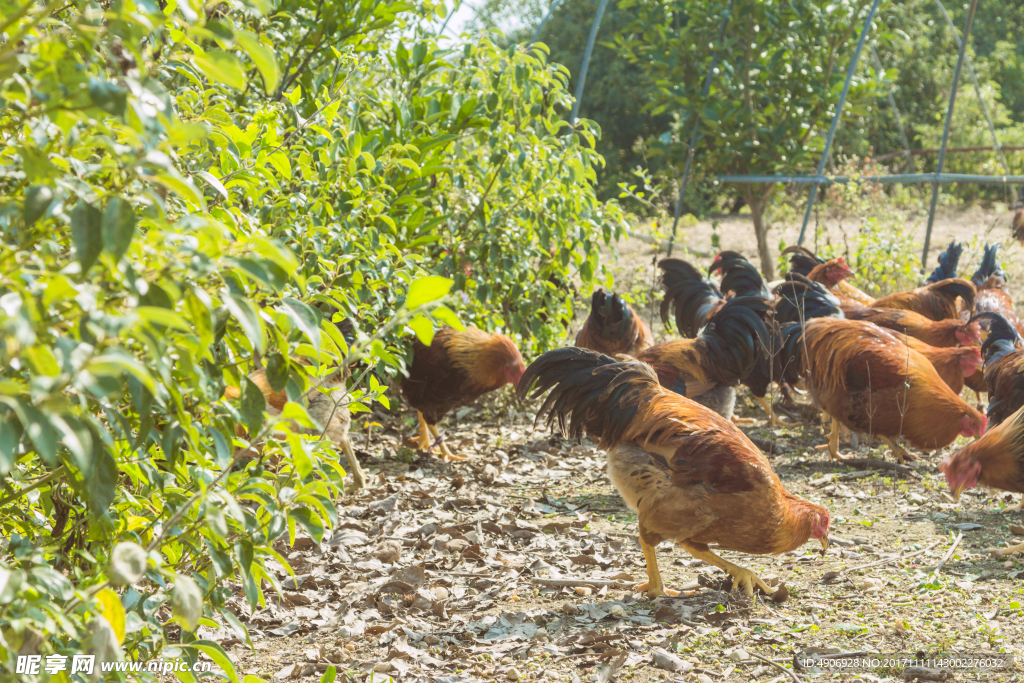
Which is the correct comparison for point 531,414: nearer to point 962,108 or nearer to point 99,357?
point 99,357

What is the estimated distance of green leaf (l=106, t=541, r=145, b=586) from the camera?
1.25 m

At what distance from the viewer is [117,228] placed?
111 centimetres

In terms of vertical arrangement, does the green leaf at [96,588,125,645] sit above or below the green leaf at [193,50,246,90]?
below

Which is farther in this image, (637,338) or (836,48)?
(836,48)

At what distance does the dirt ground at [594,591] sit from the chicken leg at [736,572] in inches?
3.0

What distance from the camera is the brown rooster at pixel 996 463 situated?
176 inches

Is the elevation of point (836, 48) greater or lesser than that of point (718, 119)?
greater

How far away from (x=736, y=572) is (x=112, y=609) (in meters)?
3.29

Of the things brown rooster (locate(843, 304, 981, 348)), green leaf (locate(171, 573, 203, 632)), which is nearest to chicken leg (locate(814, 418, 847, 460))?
brown rooster (locate(843, 304, 981, 348))

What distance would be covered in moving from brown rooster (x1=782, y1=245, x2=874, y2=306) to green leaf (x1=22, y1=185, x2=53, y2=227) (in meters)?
7.62

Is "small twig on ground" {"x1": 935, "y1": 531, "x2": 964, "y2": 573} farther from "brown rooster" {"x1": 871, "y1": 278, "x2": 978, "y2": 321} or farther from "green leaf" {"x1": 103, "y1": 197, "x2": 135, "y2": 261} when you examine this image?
"green leaf" {"x1": 103, "y1": 197, "x2": 135, "y2": 261}

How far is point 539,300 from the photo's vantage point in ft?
22.6

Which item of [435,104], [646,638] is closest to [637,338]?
[435,104]

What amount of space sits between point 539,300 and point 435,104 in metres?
2.28
